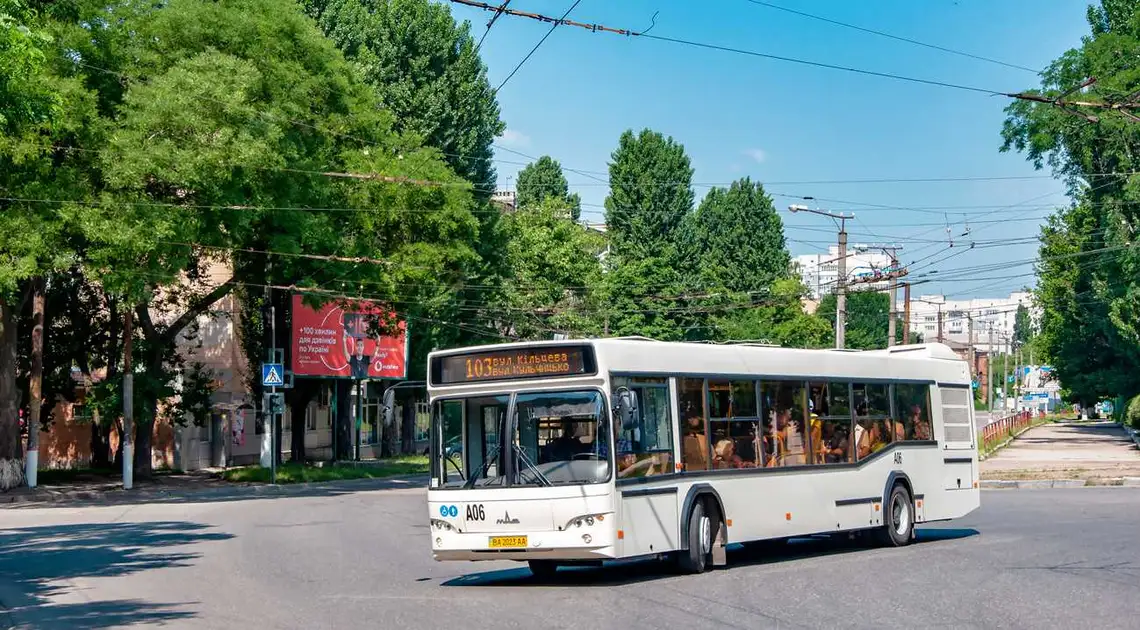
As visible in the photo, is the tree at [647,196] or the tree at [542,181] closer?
the tree at [647,196]

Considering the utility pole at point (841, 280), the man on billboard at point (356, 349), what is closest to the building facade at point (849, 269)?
the utility pole at point (841, 280)

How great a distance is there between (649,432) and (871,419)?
A: 5199 mm

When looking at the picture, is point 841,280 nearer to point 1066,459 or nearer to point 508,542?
point 1066,459

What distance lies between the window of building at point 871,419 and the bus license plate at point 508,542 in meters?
6.22

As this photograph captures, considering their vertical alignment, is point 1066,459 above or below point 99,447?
below

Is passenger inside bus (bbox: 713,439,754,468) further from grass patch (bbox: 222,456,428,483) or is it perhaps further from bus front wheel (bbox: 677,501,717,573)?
grass patch (bbox: 222,456,428,483)

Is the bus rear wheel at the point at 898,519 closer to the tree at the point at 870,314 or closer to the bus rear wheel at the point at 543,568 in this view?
the bus rear wheel at the point at 543,568

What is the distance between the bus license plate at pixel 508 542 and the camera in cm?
1362

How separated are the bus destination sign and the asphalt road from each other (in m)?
2.13

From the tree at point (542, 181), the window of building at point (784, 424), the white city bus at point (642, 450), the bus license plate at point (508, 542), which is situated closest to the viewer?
the bus license plate at point (508, 542)

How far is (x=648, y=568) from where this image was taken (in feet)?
51.9

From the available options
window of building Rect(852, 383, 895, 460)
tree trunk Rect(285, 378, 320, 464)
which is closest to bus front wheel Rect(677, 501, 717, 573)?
window of building Rect(852, 383, 895, 460)

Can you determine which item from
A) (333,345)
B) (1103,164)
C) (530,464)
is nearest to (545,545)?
(530,464)

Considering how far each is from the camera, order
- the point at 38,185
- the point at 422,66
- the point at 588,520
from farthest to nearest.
Result: 1. the point at 422,66
2. the point at 38,185
3. the point at 588,520
